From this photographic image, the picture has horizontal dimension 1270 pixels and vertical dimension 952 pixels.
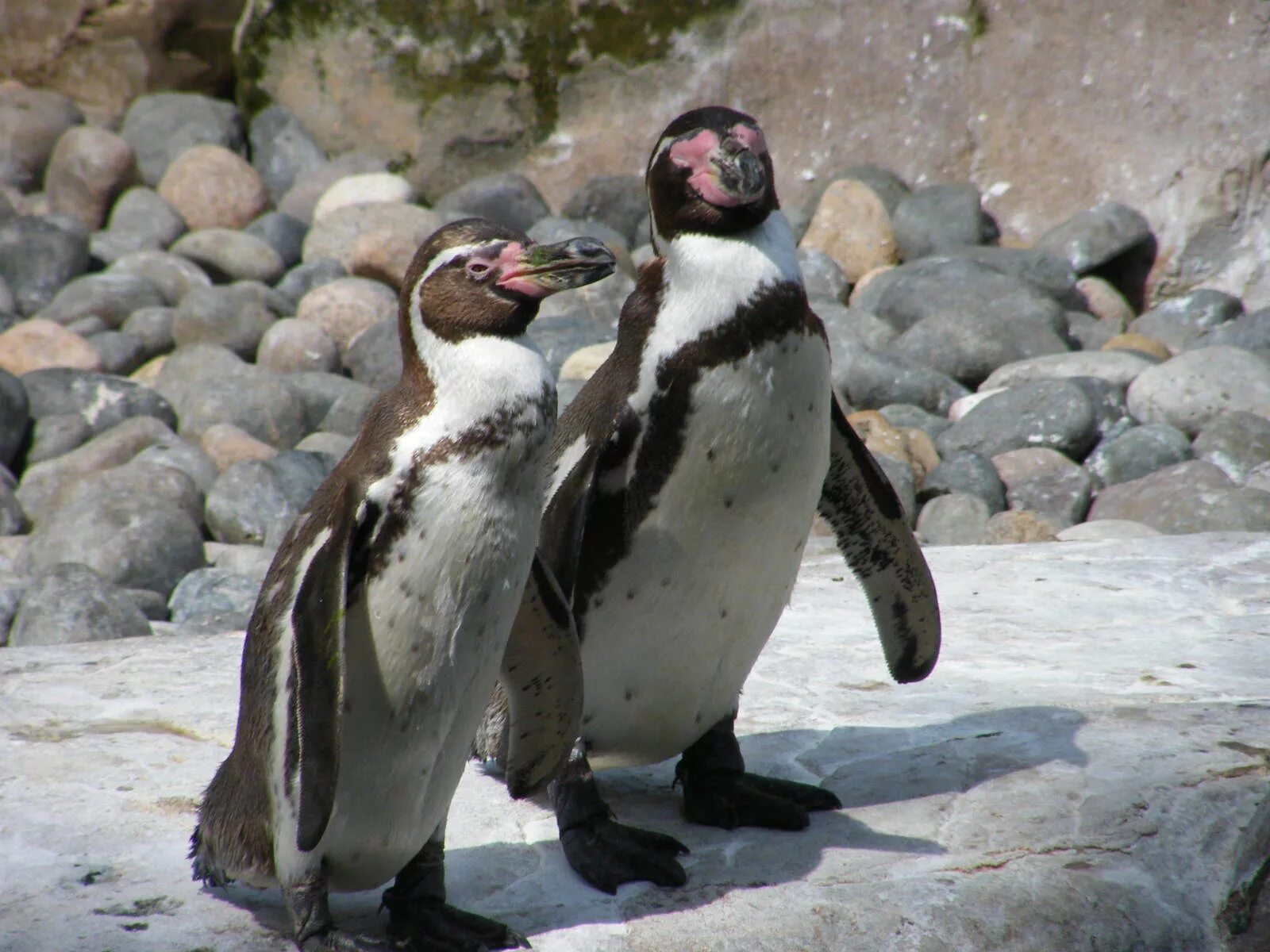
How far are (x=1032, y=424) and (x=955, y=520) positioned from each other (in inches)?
31.1

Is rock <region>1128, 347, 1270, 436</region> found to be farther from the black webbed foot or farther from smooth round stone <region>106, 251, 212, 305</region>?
smooth round stone <region>106, 251, 212, 305</region>

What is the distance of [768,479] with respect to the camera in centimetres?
252

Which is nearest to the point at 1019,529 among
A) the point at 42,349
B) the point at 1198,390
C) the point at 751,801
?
the point at 1198,390

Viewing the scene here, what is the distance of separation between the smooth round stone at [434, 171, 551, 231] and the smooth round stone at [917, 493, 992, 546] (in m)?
3.70

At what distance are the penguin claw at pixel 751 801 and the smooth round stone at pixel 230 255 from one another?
20.0 feet

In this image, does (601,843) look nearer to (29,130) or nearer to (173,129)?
(173,129)

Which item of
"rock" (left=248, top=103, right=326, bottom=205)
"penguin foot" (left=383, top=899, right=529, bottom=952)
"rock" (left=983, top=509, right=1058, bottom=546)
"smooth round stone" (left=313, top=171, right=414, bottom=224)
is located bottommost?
"penguin foot" (left=383, top=899, right=529, bottom=952)

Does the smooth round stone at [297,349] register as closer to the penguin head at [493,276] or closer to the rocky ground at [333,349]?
the rocky ground at [333,349]

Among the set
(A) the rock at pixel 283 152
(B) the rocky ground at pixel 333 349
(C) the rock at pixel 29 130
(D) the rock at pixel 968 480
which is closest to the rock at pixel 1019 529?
(B) the rocky ground at pixel 333 349

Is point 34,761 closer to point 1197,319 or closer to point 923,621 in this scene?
point 923,621

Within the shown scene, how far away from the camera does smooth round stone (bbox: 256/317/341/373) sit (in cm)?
716

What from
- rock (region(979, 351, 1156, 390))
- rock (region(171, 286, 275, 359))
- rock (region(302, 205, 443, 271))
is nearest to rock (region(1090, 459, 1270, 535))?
rock (region(979, 351, 1156, 390))

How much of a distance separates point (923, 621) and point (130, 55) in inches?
339

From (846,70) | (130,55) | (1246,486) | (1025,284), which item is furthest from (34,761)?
(130,55)
